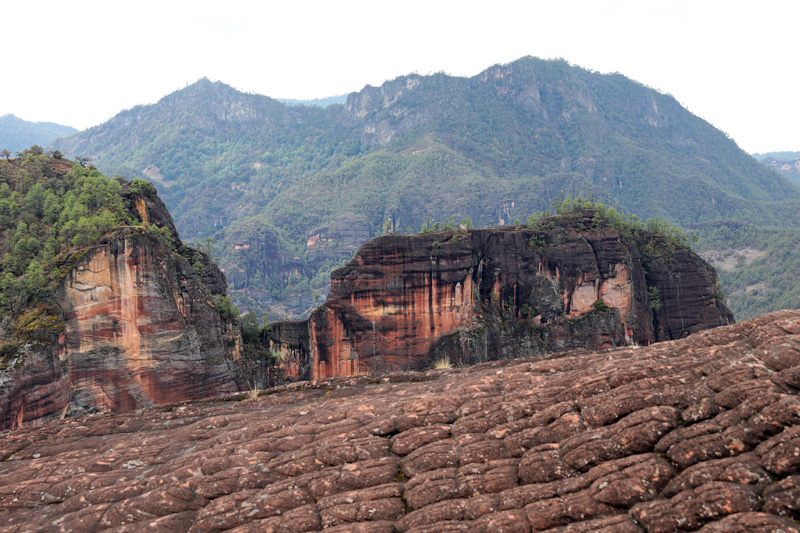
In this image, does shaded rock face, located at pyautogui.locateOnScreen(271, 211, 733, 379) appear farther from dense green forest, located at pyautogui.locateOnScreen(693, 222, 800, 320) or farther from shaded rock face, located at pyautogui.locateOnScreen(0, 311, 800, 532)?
dense green forest, located at pyautogui.locateOnScreen(693, 222, 800, 320)

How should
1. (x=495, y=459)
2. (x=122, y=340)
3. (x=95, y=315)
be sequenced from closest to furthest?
(x=495, y=459) < (x=95, y=315) < (x=122, y=340)

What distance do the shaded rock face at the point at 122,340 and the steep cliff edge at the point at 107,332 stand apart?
75 millimetres

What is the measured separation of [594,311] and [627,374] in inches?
2201

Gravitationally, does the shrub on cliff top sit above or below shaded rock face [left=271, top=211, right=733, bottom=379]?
above

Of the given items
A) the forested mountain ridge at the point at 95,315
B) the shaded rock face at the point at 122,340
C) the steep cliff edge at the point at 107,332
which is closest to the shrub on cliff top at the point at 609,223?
the steep cliff edge at the point at 107,332

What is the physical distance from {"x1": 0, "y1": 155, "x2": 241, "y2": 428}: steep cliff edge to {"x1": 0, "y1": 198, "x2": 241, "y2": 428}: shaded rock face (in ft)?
0.24

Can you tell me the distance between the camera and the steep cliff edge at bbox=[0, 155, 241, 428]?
3647 cm

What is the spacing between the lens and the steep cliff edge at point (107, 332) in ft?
120

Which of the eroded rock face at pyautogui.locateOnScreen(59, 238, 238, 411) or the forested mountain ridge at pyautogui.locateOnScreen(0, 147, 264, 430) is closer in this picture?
the forested mountain ridge at pyautogui.locateOnScreen(0, 147, 264, 430)

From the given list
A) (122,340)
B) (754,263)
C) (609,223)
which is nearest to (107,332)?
(122,340)

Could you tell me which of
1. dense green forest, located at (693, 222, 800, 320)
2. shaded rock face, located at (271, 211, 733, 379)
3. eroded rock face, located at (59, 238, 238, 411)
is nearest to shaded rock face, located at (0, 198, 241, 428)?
eroded rock face, located at (59, 238, 238, 411)

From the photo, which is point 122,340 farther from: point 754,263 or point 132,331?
point 754,263

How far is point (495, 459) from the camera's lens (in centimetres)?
982

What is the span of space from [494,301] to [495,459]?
54.8 meters
